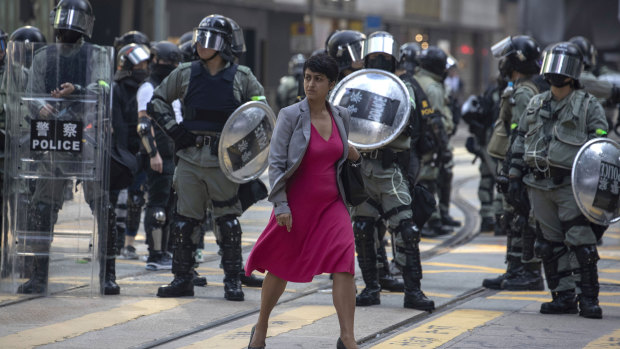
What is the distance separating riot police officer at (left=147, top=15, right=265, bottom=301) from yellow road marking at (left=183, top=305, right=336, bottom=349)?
2.11 ft

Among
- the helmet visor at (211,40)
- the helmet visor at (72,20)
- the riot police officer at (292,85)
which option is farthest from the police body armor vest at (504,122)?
the riot police officer at (292,85)

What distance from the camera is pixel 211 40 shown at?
807 centimetres

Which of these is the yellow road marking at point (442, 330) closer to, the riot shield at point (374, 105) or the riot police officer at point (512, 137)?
the riot police officer at point (512, 137)

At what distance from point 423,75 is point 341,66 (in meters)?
2.99

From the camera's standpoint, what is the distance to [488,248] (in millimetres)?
11477

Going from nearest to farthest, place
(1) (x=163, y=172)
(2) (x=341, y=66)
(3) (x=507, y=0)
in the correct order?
(2) (x=341, y=66) < (1) (x=163, y=172) < (3) (x=507, y=0)

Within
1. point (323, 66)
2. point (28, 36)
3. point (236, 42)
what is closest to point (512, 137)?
point (236, 42)

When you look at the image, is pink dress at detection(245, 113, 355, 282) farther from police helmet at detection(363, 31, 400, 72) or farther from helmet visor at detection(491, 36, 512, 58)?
helmet visor at detection(491, 36, 512, 58)

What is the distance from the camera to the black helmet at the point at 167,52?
9.70 m

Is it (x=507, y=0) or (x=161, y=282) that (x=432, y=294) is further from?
(x=507, y=0)

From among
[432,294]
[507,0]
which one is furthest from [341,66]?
[507,0]

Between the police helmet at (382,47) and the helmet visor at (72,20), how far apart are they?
200 cm

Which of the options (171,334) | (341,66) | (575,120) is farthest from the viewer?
(341,66)

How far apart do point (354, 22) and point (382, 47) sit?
32484 mm
